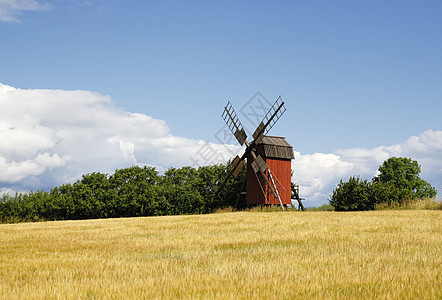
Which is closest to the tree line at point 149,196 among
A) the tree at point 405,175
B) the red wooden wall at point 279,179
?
the red wooden wall at point 279,179

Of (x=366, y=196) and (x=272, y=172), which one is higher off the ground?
(x=272, y=172)

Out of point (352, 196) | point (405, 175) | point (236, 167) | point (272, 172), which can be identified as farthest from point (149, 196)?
point (405, 175)

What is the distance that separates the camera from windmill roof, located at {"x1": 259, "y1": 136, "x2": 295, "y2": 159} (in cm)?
4141

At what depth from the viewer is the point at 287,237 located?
12.6 metres

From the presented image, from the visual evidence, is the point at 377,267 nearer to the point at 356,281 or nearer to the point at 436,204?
the point at 356,281

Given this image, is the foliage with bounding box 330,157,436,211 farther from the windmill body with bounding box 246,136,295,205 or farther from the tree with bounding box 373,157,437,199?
the tree with bounding box 373,157,437,199

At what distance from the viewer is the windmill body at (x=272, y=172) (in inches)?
1599

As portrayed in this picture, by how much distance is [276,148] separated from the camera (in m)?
41.9

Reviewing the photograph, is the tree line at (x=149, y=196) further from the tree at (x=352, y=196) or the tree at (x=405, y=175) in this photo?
the tree at (x=405, y=175)

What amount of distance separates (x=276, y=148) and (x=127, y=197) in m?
16.4

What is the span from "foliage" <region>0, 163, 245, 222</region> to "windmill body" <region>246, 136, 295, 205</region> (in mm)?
4853

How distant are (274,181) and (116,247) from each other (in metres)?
30.8

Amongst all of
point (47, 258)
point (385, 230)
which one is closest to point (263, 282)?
point (47, 258)

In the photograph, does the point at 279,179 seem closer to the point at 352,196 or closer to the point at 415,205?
the point at 352,196
